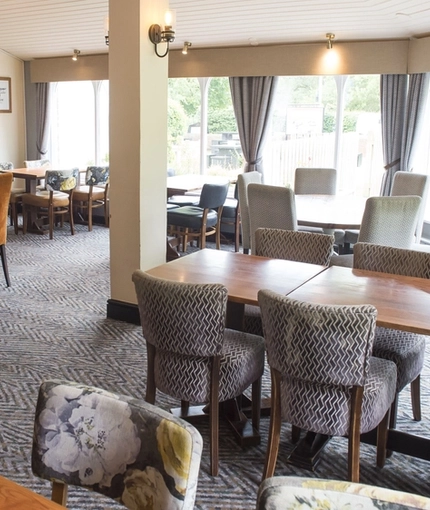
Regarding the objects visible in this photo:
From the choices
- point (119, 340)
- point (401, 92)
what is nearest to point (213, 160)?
point (401, 92)

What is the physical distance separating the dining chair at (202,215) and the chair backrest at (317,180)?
0.87m

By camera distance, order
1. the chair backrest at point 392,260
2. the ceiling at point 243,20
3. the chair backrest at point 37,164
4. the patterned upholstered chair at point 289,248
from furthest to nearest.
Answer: the chair backrest at point 37,164
the ceiling at point 243,20
the patterned upholstered chair at point 289,248
the chair backrest at point 392,260

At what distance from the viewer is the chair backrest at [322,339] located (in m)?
2.27

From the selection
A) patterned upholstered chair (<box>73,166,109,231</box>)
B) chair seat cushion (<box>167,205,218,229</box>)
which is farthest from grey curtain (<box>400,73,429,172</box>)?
patterned upholstered chair (<box>73,166,109,231</box>)

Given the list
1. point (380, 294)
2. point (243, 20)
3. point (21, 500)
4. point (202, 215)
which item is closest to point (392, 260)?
point (380, 294)

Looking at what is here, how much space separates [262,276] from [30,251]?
15.5 ft

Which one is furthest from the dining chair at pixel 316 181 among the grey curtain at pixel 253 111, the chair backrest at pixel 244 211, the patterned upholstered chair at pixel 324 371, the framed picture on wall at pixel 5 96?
the framed picture on wall at pixel 5 96

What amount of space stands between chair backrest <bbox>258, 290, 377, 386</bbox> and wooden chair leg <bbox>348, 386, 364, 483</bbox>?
0.21 ft

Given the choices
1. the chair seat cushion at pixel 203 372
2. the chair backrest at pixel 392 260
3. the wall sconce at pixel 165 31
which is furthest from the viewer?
the wall sconce at pixel 165 31

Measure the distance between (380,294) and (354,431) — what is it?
71 centimetres

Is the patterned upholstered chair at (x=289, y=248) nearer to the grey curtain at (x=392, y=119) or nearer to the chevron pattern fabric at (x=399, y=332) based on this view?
the chevron pattern fabric at (x=399, y=332)

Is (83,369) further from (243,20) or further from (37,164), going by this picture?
(37,164)

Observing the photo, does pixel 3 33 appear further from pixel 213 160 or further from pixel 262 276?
pixel 262 276

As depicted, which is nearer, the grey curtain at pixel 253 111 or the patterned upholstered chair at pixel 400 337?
the patterned upholstered chair at pixel 400 337
